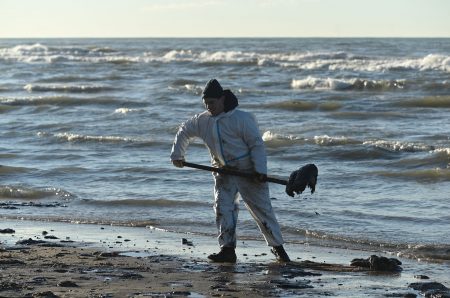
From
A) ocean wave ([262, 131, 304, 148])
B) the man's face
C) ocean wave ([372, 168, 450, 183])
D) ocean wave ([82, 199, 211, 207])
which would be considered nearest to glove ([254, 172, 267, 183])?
the man's face

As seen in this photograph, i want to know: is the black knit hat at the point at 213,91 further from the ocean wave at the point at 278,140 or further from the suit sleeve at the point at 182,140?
the ocean wave at the point at 278,140

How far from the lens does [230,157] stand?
823 cm

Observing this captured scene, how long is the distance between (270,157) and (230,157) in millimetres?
7522

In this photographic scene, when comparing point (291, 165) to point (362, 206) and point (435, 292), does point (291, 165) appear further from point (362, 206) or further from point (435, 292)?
point (435, 292)

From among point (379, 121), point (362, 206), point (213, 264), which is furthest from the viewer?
point (379, 121)

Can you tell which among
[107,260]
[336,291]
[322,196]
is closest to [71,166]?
[322,196]

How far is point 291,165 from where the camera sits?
1498cm

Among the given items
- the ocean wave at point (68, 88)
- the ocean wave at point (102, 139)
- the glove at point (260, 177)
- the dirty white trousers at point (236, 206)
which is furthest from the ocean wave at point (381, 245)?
the ocean wave at point (68, 88)

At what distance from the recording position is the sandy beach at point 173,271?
6836 mm

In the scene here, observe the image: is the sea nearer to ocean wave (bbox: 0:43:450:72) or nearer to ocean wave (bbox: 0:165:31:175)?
ocean wave (bbox: 0:165:31:175)

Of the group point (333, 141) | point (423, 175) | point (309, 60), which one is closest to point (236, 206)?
point (423, 175)

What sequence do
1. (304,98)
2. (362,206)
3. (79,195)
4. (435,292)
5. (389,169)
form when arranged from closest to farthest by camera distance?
(435,292) → (362,206) → (79,195) → (389,169) → (304,98)

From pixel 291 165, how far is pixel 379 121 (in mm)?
6254

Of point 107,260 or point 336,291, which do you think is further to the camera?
point 107,260
